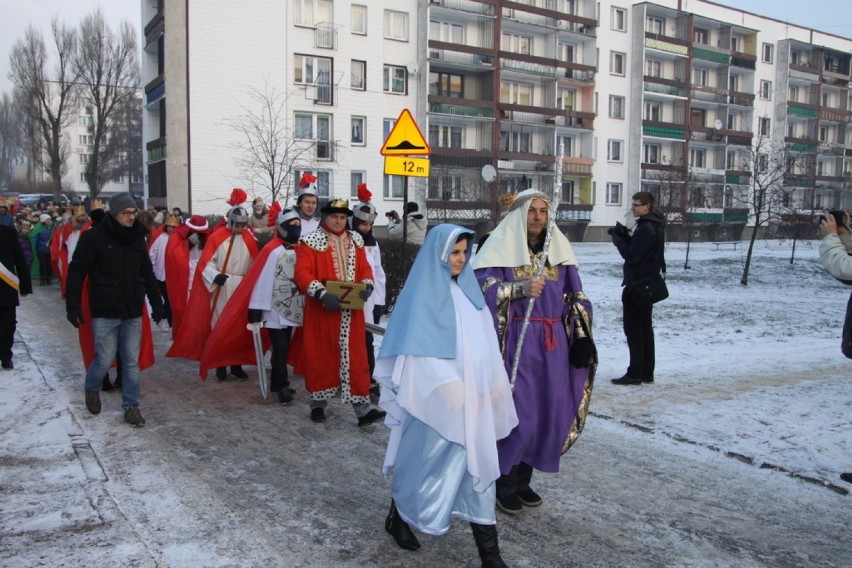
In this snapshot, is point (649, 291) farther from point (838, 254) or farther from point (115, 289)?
point (115, 289)

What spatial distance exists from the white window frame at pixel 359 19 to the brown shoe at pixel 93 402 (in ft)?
113

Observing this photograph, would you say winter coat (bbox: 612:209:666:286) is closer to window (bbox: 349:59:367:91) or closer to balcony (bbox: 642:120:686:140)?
window (bbox: 349:59:367:91)

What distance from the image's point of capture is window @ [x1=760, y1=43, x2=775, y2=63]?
5834 centimetres

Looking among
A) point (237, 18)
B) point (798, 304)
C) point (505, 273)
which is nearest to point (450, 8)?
point (237, 18)

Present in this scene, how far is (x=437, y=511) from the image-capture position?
3.90m

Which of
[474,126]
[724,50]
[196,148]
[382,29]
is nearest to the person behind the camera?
[196,148]

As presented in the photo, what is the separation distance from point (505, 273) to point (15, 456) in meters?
4.03

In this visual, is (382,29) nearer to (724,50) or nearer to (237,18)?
(237,18)

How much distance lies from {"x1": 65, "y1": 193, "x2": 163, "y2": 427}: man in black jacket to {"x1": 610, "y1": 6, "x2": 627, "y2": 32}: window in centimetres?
4727

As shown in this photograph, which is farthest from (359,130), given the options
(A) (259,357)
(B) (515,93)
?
(A) (259,357)

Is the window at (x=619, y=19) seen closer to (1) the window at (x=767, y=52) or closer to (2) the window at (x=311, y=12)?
(1) the window at (x=767, y=52)

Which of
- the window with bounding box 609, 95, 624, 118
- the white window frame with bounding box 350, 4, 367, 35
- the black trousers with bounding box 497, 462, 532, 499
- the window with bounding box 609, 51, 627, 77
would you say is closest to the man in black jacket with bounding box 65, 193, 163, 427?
the black trousers with bounding box 497, 462, 532, 499

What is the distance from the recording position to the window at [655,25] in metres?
51.0

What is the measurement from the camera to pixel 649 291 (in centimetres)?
827
